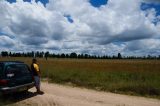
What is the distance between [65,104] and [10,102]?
257cm

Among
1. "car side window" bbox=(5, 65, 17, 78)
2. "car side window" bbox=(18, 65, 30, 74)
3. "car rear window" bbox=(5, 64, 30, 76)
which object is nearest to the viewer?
Answer: "car side window" bbox=(5, 65, 17, 78)

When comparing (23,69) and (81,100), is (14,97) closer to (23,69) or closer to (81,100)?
(23,69)

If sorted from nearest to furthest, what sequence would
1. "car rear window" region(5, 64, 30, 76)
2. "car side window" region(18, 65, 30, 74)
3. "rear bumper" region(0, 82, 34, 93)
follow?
"rear bumper" region(0, 82, 34, 93), "car rear window" region(5, 64, 30, 76), "car side window" region(18, 65, 30, 74)

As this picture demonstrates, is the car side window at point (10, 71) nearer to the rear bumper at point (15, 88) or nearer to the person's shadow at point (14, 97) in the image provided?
the rear bumper at point (15, 88)

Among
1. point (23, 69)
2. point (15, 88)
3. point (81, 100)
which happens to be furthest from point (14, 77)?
point (81, 100)

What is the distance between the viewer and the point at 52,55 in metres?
168

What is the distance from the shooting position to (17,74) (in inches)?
481

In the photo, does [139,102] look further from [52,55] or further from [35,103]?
[52,55]

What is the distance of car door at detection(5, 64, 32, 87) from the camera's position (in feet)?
38.5

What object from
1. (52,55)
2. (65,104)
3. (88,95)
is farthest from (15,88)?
(52,55)

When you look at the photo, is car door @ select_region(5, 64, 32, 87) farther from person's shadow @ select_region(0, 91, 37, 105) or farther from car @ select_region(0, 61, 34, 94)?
person's shadow @ select_region(0, 91, 37, 105)

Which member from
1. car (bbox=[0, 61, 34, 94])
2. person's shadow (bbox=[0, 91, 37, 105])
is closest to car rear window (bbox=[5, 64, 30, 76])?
car (bbox=[0, 61, 34, 94])

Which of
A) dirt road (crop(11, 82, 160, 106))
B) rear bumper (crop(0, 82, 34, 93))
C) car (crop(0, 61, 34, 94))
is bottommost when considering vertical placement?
dirt road (crop(11, 82, 160, 106))

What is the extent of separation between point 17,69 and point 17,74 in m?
0.23
